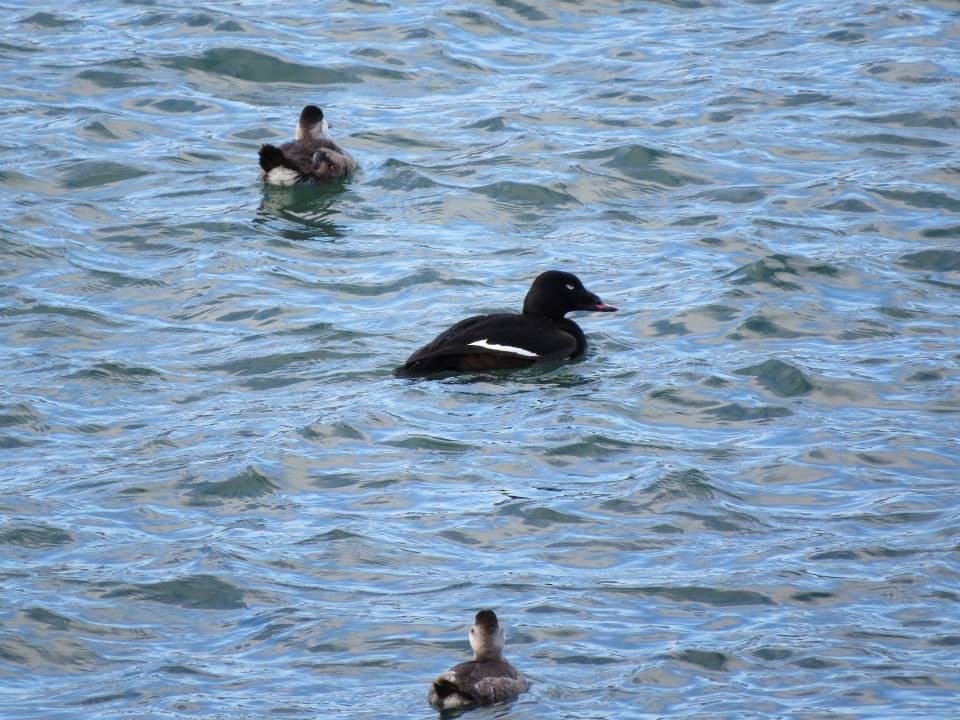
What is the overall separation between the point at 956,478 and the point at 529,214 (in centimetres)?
593

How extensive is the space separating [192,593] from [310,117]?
824 cm

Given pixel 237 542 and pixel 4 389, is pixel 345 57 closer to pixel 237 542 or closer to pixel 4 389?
pixel 4 389

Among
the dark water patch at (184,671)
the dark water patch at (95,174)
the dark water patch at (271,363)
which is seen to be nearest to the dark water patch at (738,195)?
the dark water patch at (271,363)

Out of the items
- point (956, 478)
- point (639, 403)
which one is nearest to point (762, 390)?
point (639, 403)

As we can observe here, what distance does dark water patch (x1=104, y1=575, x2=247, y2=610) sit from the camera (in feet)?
30.3

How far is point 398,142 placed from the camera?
17.8 m

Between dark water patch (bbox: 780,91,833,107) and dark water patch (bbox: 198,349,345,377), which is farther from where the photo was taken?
dark water patch (bbox: 780,91,833,107)

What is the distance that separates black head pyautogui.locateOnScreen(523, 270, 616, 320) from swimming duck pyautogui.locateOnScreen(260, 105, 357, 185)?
12.7 feet

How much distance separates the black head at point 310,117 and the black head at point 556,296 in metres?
4.41

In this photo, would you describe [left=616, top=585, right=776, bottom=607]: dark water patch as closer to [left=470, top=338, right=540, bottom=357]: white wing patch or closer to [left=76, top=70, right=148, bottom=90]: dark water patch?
[left=470, top=338, right=540, bottom=357]: white wing patch

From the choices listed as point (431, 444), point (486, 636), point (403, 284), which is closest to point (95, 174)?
point (403, 284)

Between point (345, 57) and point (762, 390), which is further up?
point (345, 57)

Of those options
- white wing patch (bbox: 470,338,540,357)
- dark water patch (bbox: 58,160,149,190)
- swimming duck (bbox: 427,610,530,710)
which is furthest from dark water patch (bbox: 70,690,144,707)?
dark water patch (bbox: 58,160,149,190)

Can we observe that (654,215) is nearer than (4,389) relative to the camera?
No
